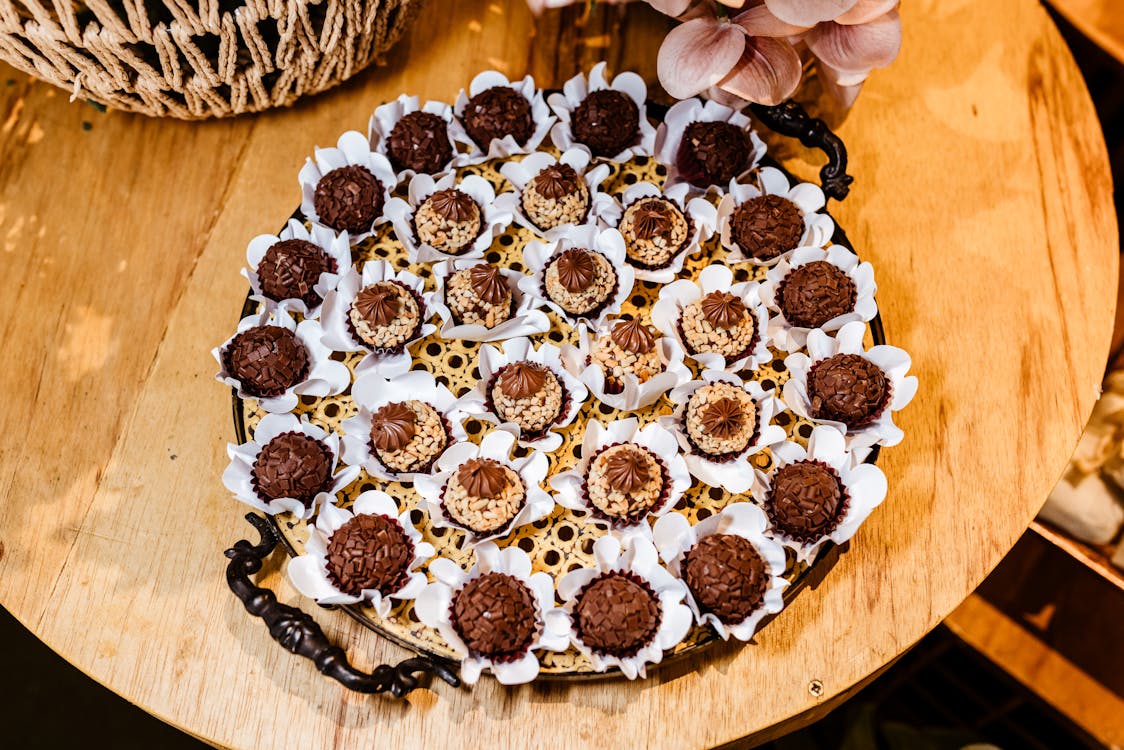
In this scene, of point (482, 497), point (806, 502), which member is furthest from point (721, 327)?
point (482, 497)

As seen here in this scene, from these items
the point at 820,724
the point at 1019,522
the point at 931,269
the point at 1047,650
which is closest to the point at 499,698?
the point at 1019,522

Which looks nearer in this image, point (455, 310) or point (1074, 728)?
point (455, 310)

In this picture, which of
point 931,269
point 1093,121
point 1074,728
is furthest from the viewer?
point 1074,728

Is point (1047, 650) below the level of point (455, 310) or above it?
below

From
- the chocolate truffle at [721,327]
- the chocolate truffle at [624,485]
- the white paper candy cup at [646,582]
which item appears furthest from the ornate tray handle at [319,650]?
the chocolate truffle at [721,327]

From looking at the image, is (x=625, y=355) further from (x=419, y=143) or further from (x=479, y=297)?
(x=419, y=143)

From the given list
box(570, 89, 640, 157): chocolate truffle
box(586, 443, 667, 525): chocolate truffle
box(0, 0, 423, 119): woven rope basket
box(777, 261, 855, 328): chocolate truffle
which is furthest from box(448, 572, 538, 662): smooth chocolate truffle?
box(0, 0, 423, 119): woven rope basket

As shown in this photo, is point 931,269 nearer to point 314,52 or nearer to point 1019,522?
point 1019,522
